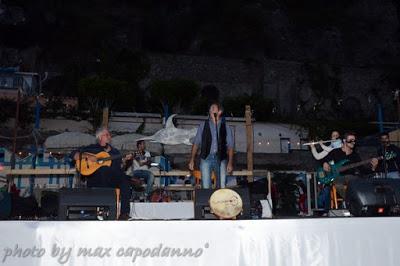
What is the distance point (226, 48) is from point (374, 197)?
2572 cm

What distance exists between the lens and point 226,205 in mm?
4402

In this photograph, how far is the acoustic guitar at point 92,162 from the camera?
20.0 feet

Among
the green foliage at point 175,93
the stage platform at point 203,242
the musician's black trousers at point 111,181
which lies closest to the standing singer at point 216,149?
the musician's black trousers at point 111,181

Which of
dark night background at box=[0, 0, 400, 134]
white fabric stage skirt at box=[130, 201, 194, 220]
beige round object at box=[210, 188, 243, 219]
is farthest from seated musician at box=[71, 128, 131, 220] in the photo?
dark night background at box=[0, 0, 400, 134]

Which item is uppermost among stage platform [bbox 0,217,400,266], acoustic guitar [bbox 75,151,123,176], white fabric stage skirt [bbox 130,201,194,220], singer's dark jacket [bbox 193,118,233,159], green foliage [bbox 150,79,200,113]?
green foliage [bbox 150,79,200,113]

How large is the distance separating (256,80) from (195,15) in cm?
637

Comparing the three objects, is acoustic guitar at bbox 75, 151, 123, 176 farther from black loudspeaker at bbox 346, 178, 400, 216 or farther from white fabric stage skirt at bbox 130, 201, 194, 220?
black loudspeaker at bbox 346, 178, 400, 216

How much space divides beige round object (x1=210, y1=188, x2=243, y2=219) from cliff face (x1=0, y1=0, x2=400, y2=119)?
2173cm

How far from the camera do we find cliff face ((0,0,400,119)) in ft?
88.9

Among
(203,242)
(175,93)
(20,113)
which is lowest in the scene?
(203,242)

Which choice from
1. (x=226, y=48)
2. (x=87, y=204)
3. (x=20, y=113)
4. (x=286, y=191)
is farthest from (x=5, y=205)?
(x=226, y=48)

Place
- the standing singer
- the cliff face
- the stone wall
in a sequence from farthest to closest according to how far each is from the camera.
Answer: the stone wall
the cliff face
the standing singer

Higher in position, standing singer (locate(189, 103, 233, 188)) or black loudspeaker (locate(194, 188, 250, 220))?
standing singer (locate(189, 103, 233, 188))

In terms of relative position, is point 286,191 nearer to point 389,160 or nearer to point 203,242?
point 389,160
